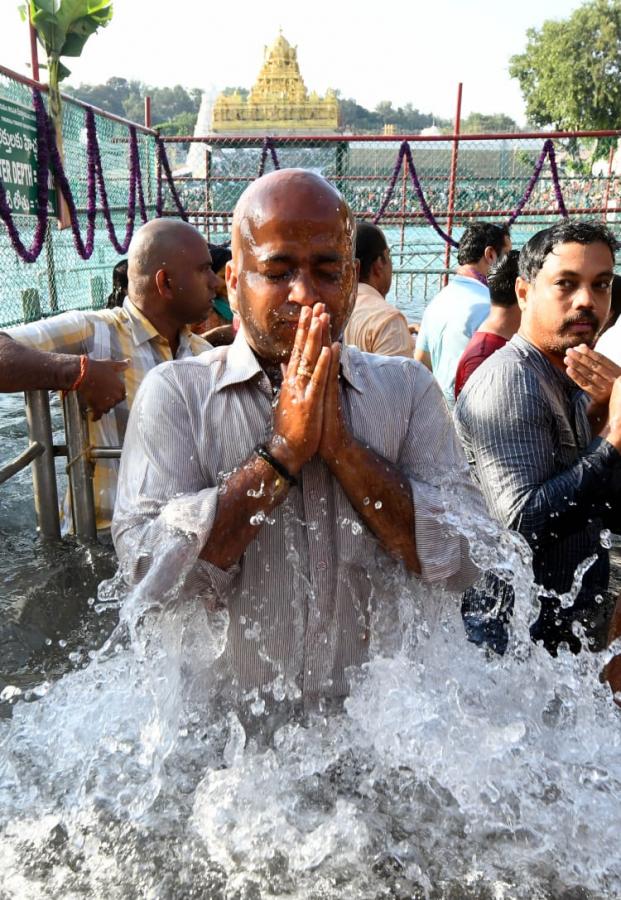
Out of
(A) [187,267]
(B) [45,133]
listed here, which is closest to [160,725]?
(A) [187,267]

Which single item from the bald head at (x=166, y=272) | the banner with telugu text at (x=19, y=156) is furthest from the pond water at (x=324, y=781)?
the banner with telugu text at (x=19, y=156)

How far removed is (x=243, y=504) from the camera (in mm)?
1320

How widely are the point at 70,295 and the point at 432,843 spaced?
6801mm

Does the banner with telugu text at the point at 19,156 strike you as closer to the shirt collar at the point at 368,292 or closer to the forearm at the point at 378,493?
the shirt collar at the point at 368,292

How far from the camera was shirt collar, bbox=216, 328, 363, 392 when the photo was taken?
146 cm

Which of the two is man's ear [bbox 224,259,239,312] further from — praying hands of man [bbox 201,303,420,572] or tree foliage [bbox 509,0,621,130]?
tree foliage [bbox 509,0,621,130]

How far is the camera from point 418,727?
1589 millimetres

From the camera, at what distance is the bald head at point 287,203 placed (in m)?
1.38

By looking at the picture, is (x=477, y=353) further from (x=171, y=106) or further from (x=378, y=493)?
(x=171, y=106)

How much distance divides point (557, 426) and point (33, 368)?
73.2 inches

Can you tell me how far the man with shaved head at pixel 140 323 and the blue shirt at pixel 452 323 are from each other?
1.62 metres

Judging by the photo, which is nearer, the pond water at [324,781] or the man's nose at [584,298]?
the pond water at [324,781]

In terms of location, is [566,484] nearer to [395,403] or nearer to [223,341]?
[395,403]

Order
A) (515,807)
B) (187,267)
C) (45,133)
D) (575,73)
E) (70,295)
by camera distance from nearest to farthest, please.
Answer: (515,807) → (187,267) → (45,133) → (70,295) → (575,73)
